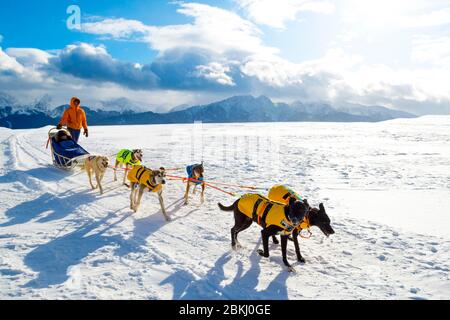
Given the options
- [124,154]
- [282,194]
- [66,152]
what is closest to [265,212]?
[282,194]

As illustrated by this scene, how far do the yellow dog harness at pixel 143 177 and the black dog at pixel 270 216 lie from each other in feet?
7.34

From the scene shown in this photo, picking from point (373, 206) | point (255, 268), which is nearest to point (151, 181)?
point (255, 268)

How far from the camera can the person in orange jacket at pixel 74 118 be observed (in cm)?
1202

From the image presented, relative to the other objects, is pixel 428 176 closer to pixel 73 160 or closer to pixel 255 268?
pixel 255 268

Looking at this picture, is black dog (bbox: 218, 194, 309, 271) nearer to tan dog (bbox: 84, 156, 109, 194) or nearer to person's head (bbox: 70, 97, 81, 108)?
tan dog (bbox: 84, 156, 109, 194)

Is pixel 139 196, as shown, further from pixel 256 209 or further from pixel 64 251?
pixel 256 209

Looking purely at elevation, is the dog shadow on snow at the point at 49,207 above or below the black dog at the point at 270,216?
below

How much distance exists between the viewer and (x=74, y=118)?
12.3 meters

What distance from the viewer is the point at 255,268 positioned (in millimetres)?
5055

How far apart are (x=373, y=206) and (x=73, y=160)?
9.40m

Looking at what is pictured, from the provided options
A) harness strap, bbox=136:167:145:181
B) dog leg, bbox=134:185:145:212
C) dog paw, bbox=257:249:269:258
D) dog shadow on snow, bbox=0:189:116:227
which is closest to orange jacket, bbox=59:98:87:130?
dog shadow on snow, bbox=0:189:116:227

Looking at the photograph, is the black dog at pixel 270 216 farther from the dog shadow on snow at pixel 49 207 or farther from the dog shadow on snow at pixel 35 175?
the dog shadow on snow at pixel 35 175

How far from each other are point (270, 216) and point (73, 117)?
399 inches

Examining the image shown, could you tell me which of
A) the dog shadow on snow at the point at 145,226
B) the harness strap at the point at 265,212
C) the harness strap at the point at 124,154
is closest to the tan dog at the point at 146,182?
the dog shadow on snow at the point at 145,226
